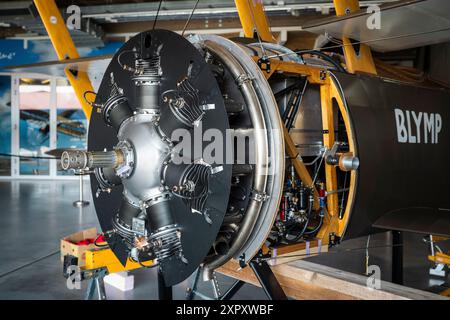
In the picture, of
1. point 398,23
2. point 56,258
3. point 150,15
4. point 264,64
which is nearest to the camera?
point 264,64

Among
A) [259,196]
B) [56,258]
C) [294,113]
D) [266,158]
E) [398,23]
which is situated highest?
[398,23]

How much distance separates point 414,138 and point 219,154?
4.81 feet

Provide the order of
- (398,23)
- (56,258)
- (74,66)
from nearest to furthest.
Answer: (398,23) → (56,258) → (74,66)

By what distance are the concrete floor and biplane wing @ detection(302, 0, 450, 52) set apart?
1161 millimetres

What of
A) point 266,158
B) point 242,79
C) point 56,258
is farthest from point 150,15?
point 266,158

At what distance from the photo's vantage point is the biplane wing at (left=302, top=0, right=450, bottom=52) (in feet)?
6.77

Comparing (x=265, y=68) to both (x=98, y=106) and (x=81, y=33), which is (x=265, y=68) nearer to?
(x=98, y=106)

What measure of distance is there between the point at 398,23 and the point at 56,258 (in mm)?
4037

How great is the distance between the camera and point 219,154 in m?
1.82

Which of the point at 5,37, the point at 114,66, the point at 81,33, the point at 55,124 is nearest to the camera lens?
the point at 114,66

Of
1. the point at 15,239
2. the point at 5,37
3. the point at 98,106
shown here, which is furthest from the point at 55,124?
the point at 98,106

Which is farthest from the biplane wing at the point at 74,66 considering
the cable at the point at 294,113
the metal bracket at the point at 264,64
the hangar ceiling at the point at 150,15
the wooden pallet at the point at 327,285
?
A: the hangar ceiling at the point at 150,15

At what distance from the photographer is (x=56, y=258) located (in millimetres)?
4840

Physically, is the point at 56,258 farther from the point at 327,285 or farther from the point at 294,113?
the point at 327,285
